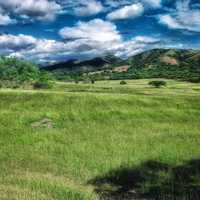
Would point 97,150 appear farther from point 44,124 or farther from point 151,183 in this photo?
point 44,124

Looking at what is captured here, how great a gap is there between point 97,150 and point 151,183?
22.8 ft

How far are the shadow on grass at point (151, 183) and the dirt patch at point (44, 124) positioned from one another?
1566 cm

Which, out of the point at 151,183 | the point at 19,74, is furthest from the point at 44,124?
the point at 19,74

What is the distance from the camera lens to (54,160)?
59.3 ft

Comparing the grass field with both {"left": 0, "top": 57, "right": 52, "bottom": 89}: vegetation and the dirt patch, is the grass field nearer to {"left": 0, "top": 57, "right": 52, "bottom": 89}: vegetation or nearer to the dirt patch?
the dirt patch

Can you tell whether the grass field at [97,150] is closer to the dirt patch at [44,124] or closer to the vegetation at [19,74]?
the dirt patch at [44,124]

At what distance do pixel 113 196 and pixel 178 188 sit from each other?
103 inches

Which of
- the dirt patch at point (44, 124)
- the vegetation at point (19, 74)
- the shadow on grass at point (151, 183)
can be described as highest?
the vegetation at point (19, 74)

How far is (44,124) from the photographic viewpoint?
31.6 metres

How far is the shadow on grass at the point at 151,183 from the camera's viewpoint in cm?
1241

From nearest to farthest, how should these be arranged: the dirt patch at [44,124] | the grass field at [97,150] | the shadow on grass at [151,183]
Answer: the shadow on grass at [151,183]
the grass field at [97,150]
the dirt patch at [44,124]

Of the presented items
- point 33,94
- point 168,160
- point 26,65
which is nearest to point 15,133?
point 168,160

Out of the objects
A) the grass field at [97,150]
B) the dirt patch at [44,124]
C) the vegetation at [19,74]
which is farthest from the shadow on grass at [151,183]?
the vegetation at [19,74]

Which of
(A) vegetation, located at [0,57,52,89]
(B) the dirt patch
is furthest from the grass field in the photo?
(A) vegetation, located at [0,57,52,89]
